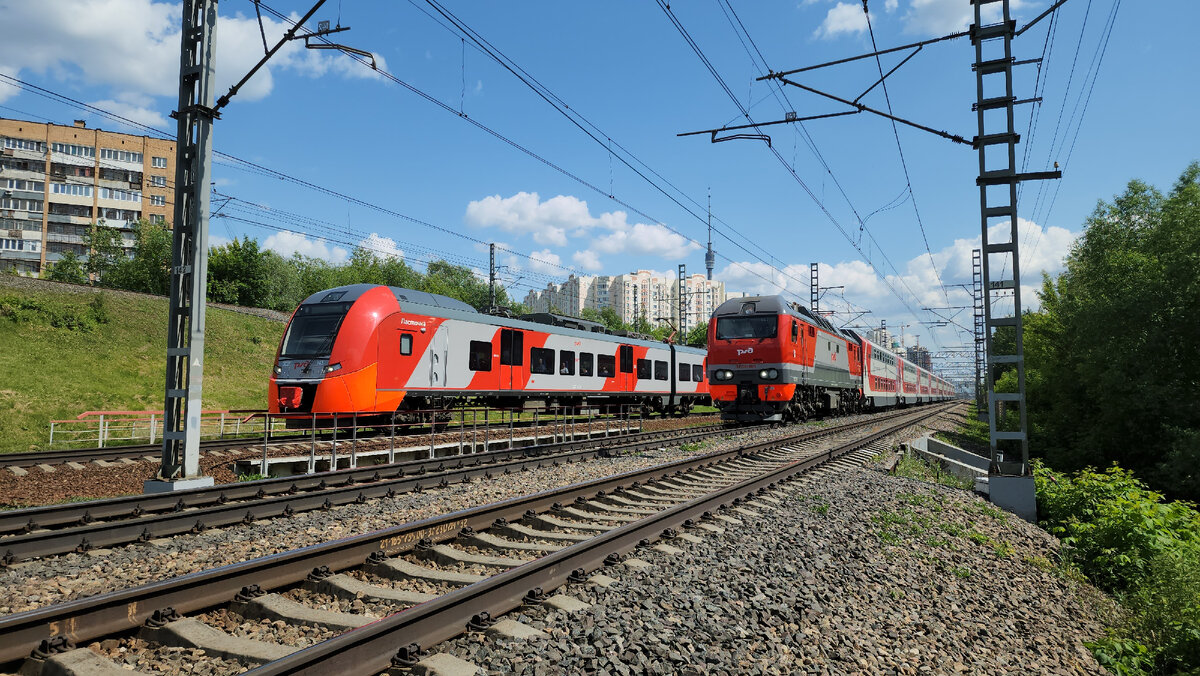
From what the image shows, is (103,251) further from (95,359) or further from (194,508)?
(194,508)

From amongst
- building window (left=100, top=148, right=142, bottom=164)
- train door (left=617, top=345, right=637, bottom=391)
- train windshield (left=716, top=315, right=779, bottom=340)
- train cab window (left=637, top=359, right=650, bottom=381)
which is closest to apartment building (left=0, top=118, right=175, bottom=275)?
building window (left=100, top=148, right=142, bottom=164)

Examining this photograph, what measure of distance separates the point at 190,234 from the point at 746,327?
14835 millimetres

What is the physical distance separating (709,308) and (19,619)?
4375 inches

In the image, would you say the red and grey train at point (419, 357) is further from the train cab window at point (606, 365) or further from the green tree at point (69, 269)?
the green tree at point (69, 269)

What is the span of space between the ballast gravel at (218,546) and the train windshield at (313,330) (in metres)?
6.02

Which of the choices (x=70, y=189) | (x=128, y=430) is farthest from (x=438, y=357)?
(x=70, y=189)

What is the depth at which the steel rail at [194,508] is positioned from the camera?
227 inches

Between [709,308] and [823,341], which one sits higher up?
[709,308]

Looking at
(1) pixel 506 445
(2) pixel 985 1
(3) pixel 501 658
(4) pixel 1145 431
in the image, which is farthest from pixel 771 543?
(4) pixel 1145 431

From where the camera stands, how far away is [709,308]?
11231 centimetres

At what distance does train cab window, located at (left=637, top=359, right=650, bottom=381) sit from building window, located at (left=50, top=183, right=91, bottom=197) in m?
59.1

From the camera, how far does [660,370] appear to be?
28.0 metres

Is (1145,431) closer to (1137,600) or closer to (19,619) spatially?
(1137,600)

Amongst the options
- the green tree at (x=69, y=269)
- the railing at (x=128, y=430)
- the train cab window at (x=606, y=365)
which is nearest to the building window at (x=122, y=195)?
the green tree at (x=69, y=269)
